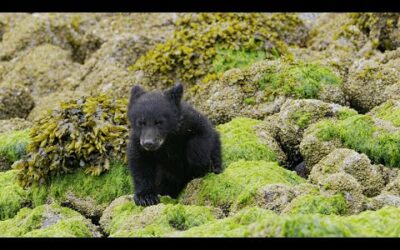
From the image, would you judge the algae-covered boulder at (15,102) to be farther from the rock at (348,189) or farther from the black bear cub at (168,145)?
the rock at (348,189)

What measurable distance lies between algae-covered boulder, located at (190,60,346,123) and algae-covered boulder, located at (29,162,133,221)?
2.09 m

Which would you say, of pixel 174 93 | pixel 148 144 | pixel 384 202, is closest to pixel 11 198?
pixel 148 144

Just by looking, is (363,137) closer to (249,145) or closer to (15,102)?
(249,145)

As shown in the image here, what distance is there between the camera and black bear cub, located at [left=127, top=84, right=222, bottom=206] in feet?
26.5

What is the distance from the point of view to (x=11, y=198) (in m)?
8.80

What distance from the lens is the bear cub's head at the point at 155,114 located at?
26.2ft

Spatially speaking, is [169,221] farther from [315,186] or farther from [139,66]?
[139,66]

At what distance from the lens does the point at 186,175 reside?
8.40 m

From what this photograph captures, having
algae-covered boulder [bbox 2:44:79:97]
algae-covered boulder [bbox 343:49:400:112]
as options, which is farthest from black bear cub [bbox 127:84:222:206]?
algae-covered boulder [bbox 2:44:79:97]

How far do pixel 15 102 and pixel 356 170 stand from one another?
6.51 metres
